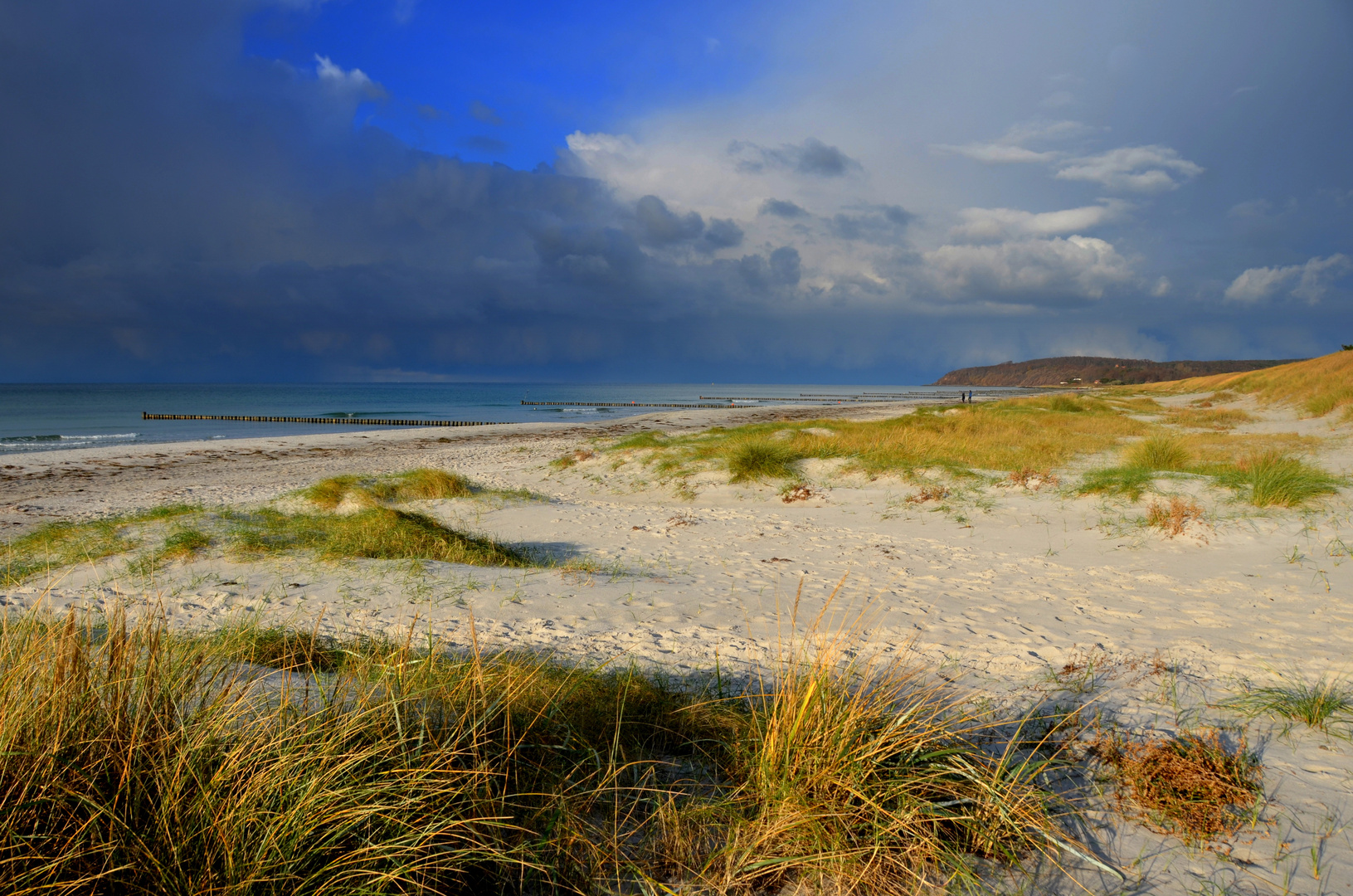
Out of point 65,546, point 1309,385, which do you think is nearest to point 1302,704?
point 65,546

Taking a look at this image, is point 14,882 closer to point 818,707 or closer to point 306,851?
point 306,851

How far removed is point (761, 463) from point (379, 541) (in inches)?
312

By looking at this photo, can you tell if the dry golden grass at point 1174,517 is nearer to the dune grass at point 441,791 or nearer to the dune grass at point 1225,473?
the dune grass at point 1225,473

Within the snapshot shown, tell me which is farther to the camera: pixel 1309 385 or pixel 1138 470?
pixel 1309 385

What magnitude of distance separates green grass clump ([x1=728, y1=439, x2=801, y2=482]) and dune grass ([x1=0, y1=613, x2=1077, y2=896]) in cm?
995

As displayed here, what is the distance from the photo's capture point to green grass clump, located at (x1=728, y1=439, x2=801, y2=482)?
1298 centimetres

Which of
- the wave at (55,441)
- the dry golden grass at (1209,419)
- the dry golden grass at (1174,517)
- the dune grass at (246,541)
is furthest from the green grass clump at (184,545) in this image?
the dry golden grass at (1209,419)

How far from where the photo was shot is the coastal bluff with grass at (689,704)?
212 centimetres

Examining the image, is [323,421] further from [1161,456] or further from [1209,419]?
[1209,419]

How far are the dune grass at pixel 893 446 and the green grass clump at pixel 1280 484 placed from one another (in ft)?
9.95

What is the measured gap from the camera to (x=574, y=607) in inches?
214

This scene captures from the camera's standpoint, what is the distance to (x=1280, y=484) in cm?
896

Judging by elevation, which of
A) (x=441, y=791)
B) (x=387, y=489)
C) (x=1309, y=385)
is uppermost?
(x=1309, y=385)

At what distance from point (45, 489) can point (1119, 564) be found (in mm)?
21287
